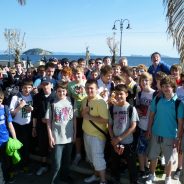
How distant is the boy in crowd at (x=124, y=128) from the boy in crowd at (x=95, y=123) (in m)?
0.20

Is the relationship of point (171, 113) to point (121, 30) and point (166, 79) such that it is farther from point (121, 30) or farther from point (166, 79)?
point (121, 30)

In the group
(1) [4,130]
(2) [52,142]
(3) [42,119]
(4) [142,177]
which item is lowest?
(4) [142,177]

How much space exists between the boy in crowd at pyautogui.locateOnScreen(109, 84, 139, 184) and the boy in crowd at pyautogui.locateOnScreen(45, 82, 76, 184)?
771 mm

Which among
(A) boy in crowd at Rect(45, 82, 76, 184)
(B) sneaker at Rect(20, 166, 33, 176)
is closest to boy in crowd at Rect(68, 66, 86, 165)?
(A) boy in crowd at Rect(45, 82, 76, 184)

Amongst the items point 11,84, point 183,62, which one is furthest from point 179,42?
point 11,84

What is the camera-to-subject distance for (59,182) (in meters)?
6.49

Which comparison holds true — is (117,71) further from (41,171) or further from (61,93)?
(41,171)

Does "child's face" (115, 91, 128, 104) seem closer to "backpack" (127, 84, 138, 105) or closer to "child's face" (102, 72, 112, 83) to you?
"backpack" (127, 84, 138, 105)

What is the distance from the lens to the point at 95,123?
6.17m

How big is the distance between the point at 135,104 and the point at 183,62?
6.78ft

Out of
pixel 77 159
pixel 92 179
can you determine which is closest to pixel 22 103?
pixel 77 159

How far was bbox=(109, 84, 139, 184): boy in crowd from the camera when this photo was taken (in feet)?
19.4

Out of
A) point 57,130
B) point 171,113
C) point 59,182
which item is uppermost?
point 171,113

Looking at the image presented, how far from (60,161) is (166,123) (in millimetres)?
1981
